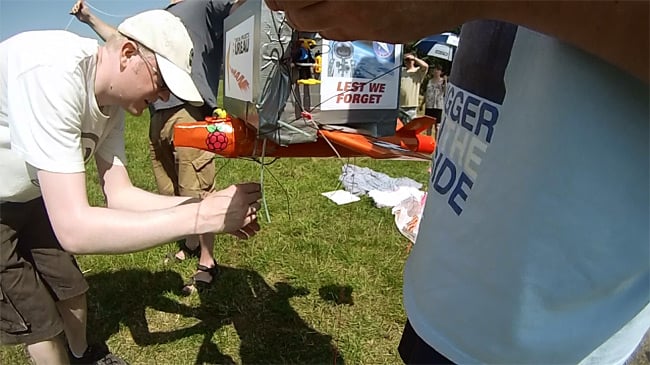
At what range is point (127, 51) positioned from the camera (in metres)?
1.22

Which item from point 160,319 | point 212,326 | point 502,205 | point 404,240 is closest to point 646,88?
point 502,205

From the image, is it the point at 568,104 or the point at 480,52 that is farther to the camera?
the point at 480,52

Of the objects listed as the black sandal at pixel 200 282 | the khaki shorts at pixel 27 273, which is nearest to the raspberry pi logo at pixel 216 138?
the khaki shorts at pixel 27 273

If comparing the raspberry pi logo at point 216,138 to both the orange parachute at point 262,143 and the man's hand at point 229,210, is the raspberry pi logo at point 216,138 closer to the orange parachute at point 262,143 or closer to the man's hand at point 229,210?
the orange parachute at point 262,143

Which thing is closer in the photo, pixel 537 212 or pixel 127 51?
pixel 537 212

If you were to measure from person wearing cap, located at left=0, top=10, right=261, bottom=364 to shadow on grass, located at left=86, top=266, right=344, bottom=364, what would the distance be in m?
0.44

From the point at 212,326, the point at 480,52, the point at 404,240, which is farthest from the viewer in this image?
the point at 404,240

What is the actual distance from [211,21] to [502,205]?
1927 millimetres

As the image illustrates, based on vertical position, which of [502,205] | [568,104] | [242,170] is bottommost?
[242,170]

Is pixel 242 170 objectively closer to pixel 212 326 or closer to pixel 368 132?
pixel 212 326

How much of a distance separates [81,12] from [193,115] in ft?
2.30

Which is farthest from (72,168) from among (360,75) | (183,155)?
(183,155)

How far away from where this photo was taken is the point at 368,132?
126 cm

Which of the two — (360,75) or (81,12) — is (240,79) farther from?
(81,12)
